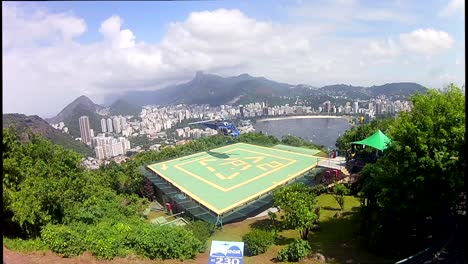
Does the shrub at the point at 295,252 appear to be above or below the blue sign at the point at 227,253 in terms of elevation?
below

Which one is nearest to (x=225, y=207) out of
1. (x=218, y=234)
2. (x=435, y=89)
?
(x=218, y=234)

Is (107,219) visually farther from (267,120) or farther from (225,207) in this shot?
(267,120)

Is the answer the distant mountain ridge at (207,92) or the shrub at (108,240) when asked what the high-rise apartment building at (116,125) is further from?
the shrub at (108,240)

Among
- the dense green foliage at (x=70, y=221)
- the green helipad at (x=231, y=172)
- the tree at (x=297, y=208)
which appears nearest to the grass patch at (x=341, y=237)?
the tree at (x=297, y=208)

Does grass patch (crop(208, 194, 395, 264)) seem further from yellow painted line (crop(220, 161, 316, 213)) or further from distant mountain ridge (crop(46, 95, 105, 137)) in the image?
distant mountain ridge (crop(46, 95, 105, 137))

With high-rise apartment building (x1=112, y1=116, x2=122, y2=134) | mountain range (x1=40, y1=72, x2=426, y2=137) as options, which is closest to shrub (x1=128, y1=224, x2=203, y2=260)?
mountain range (x1=40, y1=72, x2=426, y2=137)

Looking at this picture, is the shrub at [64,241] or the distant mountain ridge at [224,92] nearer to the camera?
the shrub at [64,241]
